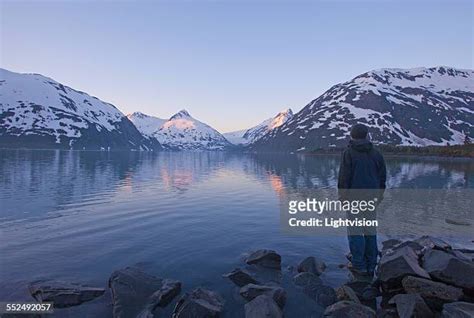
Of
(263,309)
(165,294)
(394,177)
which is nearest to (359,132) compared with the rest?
(263,309)

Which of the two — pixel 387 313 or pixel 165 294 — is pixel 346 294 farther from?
pixel 165 294

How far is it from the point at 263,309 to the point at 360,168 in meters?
5.54

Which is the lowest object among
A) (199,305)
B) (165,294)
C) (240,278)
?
(240,278)

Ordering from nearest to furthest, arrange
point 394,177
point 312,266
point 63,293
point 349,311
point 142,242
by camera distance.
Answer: point 349,311, point 63,293, point 312,266, point 142,242, point 394,177

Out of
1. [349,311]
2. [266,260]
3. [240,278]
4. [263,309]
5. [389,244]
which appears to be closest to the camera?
[349,311]

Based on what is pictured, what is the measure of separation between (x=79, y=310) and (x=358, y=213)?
30.3 feet

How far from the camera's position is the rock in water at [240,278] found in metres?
10.9

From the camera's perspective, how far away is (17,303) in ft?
30.0

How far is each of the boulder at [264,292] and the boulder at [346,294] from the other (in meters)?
1.71

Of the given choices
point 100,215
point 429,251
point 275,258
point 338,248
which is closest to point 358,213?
point 429,251

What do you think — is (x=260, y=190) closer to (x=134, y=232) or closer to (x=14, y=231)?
(x=134, y=232)

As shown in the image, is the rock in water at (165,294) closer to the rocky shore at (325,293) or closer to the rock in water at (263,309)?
the rocky shore at (325,293)

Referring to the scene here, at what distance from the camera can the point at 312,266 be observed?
12.0 meters

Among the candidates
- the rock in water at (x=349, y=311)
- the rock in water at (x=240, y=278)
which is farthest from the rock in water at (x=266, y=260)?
the rock in water at (x=349, y=311)
